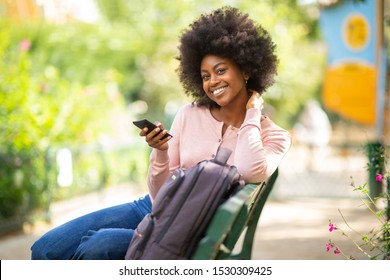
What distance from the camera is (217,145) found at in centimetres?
293

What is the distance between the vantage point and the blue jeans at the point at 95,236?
2.56m

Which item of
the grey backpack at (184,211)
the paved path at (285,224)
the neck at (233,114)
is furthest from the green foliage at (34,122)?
the grey backpack at (184,211)

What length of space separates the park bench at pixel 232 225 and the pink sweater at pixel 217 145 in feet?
0.36

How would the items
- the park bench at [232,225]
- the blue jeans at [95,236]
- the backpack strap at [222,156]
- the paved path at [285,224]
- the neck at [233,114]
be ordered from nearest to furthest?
the park bench at [232,225] → the backpack strap at [222,156] → the blue jeans at [95,236] → the neck at [233,114] → the paved path at [285,224]

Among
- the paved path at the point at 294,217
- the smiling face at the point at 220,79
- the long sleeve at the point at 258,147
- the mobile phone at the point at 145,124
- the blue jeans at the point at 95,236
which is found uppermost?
the smiling face at the point at 220,79

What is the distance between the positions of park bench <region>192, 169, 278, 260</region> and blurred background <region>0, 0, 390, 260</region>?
535 mm

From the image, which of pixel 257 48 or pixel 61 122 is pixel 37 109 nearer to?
pixel 61 122

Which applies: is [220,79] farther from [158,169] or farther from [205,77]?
[158,169]

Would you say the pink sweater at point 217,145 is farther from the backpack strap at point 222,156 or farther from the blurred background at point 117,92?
the blurred background at point 117,92

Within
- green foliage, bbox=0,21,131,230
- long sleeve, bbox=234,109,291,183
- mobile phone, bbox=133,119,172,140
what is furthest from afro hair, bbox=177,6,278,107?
green foliage, bbox=0,21,131,230

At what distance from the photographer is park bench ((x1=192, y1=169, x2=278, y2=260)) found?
A: 203 centimetres

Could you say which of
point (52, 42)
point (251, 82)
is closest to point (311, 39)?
point (52, 42)

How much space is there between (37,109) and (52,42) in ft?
16.1

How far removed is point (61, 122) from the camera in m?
8.43
